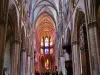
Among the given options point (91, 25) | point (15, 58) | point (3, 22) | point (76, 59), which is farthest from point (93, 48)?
point (15, 58)

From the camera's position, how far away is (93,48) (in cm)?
1293

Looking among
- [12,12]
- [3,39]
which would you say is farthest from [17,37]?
[3,39]

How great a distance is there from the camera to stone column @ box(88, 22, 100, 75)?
12.4 metres

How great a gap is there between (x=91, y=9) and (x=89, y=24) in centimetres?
118

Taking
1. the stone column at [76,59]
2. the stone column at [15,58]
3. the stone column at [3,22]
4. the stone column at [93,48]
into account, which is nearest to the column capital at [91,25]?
the stone column at [93,48]

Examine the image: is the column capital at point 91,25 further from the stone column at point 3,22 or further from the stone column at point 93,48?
the stone column at point 3,22

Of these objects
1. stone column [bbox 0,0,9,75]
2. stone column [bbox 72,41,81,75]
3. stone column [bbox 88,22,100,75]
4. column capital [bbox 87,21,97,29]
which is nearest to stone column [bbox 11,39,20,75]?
stone column [bbox 0,0,9,75]

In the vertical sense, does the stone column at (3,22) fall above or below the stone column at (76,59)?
above

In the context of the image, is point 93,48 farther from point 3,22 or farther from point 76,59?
point 3,22

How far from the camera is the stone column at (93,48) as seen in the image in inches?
487

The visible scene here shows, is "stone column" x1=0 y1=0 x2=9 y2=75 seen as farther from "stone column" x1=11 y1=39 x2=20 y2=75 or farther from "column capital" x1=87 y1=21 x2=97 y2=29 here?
"column capital" x1=87 y1=21 x2=97 y2=29

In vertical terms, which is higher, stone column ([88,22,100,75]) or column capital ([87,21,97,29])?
column capital ([87,21,97,29])

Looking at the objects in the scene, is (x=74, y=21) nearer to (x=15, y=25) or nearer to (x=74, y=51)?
(x=74, y=51)

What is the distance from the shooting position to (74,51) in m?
18.6
